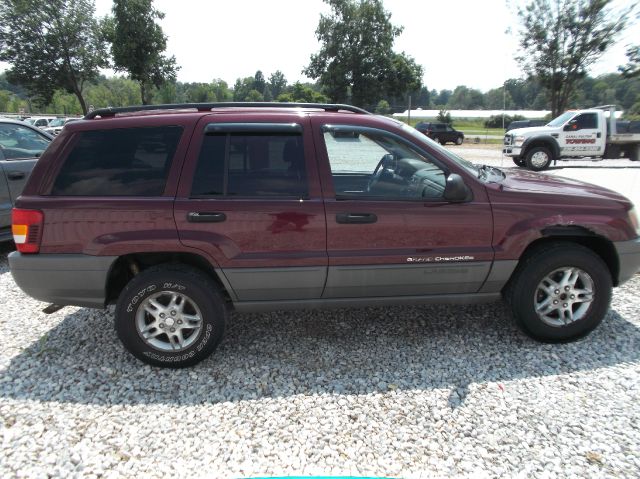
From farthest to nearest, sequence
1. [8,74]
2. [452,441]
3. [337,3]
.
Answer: [337,3]
[8,74]
[452,441]

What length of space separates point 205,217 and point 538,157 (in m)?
14.9

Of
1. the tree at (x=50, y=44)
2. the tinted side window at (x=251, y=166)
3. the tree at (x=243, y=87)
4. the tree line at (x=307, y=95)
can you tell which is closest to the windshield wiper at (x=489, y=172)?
the tinted side window at (x=251, y=166)

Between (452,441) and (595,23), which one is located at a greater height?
(595,23)

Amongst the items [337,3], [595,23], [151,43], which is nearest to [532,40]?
[595,23]

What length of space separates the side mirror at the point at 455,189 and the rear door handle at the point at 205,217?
5.07 feet

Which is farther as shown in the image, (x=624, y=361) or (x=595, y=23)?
(x=595, y=23)

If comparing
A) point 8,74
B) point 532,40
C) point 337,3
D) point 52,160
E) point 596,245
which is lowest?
point 596,245

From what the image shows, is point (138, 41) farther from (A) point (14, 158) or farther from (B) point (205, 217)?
(B) point (205, 217)

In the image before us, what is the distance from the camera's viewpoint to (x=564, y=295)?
3438 millimetres

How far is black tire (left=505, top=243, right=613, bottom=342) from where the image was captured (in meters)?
3.35

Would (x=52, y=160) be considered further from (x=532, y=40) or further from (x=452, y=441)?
(x=532, y=40)

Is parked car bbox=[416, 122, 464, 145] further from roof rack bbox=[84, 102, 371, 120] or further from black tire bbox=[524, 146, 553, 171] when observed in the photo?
roof rack bbox=[84, 102, 371, 120]

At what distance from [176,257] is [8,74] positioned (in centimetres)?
2684

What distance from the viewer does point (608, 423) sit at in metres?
2.62
